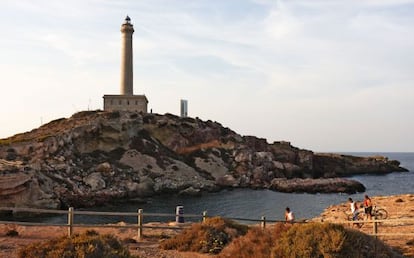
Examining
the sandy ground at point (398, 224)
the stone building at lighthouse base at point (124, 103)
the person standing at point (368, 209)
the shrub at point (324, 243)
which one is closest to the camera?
the shrub at point (324, 243)

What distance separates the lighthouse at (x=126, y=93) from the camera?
84.3 meters

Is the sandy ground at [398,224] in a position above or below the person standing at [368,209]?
below

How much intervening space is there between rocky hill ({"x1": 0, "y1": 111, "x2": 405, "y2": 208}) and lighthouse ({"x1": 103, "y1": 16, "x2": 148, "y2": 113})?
3797 millimetres

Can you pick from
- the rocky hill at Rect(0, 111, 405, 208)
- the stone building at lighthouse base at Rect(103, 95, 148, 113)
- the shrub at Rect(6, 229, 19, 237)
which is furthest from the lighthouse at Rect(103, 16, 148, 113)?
the shrub at Rect(6, 229, 19, 237)

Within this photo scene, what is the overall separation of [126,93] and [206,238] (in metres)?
72.3

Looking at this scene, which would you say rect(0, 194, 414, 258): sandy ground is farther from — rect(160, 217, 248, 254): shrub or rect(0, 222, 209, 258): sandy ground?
rect(160, 217, 248, 254): shrub

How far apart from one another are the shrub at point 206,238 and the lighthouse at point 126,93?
6946 centimetres

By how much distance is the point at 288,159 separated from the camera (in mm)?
92688

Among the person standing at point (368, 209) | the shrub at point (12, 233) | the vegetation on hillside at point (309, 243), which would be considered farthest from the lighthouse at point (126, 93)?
the vegetation on hillside at point (309, 243)

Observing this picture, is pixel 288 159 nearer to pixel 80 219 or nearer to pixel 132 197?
pixel 132 197

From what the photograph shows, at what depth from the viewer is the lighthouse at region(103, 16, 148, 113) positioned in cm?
8431

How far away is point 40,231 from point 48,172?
38.3 m

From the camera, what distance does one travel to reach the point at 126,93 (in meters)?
85.1

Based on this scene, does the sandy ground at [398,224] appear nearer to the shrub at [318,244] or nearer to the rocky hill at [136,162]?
the shrub at [318,244]
